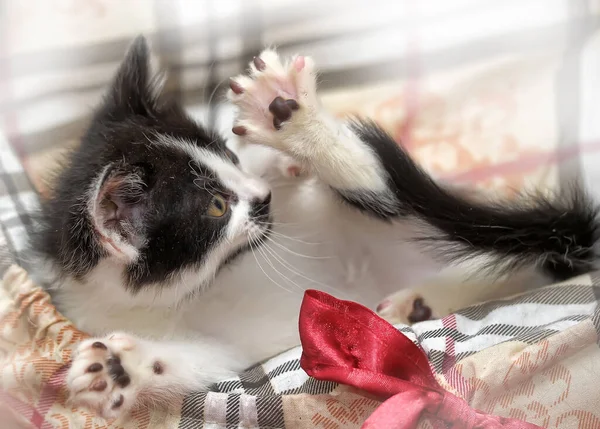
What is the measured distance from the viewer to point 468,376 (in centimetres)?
76

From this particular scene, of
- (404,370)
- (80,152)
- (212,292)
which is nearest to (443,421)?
(404,370)

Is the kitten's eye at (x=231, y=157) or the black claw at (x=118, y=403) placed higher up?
the kitten's eye at (x=231, y=157)

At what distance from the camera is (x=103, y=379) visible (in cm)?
79

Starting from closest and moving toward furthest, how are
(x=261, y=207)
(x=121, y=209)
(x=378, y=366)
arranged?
(x=378, y=366), (x=121, y=209), (x=261, y=207)

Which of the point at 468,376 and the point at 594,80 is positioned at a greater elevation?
the point at 594,80

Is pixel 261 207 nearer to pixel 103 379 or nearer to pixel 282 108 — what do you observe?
pixel 282 108

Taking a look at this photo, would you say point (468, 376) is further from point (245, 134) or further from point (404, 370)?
point (245, 134)

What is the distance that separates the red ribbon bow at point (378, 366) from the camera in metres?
0.67

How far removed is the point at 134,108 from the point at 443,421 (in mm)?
710

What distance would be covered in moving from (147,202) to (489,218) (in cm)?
56

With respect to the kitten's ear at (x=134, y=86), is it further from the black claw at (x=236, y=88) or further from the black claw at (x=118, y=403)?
the black claw at (x=118, y=403)

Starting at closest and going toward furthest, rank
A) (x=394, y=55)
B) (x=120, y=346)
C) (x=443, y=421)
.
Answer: (x=443, y=421) → (x=120, y=346) → (x=394, y=55)

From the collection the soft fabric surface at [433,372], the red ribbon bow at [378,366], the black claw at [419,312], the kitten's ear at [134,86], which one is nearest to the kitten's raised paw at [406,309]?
the black claw at [419,312]

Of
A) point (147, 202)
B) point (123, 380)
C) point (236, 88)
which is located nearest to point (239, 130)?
point (236, 88)
